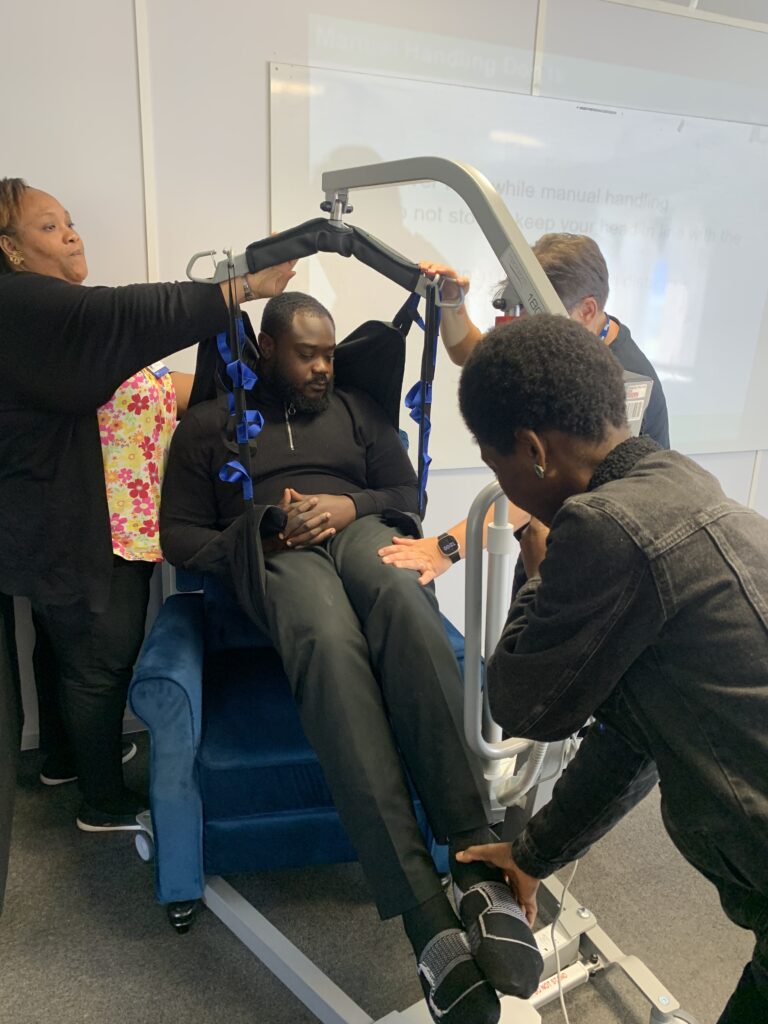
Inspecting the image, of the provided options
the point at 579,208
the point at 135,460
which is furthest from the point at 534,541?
the point at 579,208

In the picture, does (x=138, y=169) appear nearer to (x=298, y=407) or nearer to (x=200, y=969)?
(x=298, y=407)

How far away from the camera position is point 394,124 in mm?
2260

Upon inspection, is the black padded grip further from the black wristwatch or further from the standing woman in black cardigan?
the black wristwatch

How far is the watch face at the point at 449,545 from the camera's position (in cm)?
167

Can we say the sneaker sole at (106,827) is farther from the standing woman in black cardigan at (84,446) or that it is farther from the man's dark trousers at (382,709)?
the man's dark trousers at (382,709)

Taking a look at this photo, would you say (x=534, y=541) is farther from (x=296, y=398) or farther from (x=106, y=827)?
(x=106, y=827)

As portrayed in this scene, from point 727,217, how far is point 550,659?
8.44ft

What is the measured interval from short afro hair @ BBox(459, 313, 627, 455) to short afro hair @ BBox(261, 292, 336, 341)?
114cm

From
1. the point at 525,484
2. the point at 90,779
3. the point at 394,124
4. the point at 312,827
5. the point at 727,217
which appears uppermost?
the point at 394,124

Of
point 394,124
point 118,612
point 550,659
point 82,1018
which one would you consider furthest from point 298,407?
point 82,1018

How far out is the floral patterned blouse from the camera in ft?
5.97

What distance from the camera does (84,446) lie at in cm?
170

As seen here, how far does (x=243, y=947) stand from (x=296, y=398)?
1.33 meters

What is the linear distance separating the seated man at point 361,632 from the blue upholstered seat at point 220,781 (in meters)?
0.22
